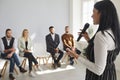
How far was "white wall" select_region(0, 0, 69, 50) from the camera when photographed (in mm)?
5578

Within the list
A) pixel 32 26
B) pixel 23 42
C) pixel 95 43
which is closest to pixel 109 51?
pixel 95 43

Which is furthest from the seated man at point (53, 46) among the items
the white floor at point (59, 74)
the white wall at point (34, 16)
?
the white wall at point (34, 16)

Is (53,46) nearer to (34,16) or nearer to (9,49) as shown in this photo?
(9,49)

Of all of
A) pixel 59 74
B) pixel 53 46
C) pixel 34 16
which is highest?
pixel 34 16

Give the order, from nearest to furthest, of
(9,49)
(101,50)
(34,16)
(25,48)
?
(101,50)
(9,49)
(25,48)
(34,16)

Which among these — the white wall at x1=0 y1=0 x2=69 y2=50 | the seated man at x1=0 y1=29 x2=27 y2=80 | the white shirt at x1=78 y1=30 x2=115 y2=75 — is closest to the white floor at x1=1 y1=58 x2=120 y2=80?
the seated man at x1=0 y1=29 x2=27 y2=80

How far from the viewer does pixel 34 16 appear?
597 centimetres

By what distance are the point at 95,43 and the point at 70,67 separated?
12.8ft

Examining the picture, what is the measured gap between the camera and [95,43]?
4.18 feet

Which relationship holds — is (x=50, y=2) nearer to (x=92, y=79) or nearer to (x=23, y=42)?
(x=23, y=42)

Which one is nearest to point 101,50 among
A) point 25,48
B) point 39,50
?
point 25,48

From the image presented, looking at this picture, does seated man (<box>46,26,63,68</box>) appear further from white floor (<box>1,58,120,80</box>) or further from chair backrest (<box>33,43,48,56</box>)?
chair backrest (<box>33,43,48,56</box>)

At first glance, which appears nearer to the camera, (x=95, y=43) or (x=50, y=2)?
(x=95, y=43)

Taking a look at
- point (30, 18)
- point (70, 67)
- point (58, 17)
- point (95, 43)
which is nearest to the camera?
point (95, 43)
